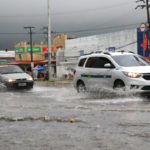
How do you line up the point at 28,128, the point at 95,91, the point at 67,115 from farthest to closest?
1. the point at 95,91
2. the point at 67,115
3. the point at 28,128

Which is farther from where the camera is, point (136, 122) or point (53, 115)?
point (53, 115)

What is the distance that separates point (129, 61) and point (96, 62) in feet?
4.70

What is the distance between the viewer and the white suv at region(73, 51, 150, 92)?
11.1 metres

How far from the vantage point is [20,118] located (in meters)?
7.34

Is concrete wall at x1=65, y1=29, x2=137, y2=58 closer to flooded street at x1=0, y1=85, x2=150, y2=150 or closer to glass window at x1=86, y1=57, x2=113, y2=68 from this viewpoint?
glass window at x1=86, y1=57, x2=113, y2=68

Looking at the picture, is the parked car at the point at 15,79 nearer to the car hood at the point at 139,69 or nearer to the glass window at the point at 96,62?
the glass window at the point at 96,62

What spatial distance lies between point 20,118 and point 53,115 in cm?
82

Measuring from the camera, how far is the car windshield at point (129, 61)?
12102 millimetres

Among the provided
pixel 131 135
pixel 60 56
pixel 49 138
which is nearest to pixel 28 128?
pixel 49 138

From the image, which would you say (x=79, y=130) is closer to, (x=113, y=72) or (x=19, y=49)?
(x=113, y=72)

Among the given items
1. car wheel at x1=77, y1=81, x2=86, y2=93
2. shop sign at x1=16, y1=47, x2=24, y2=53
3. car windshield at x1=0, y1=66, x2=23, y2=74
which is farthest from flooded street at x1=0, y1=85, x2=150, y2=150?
shop sign at x1=16, y1=47, x2=24, y2=53

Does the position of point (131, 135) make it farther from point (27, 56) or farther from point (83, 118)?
point (27, 56)

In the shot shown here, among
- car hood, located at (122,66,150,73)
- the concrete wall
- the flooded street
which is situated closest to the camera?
the flooded street

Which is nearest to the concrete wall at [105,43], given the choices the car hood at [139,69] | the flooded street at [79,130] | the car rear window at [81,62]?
the car rear window at [81,62]
